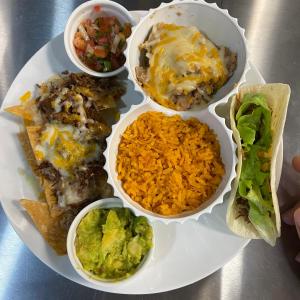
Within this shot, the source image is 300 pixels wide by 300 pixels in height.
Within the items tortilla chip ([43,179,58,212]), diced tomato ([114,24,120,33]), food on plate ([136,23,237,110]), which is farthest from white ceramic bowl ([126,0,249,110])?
tortilla chip ([43,179,58,212])

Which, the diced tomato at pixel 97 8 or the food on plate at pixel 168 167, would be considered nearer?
the food on plate at pixel 168 167

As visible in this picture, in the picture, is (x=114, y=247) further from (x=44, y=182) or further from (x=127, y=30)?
(x=127, y=30)

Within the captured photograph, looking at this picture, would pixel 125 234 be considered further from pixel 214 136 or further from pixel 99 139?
pixel 214 136

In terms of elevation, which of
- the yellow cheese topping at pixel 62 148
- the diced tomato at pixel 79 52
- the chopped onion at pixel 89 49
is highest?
the chopped onion at pixel 89 49

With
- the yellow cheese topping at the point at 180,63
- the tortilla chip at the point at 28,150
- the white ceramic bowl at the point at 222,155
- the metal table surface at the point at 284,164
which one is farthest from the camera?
the metal table surface at the point at 284,164

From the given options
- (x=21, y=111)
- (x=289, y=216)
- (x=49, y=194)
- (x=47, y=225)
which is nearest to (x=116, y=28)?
(x=21, y=111)

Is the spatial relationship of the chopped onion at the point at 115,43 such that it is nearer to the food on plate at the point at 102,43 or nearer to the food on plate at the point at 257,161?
the food on plate at the point at 102,43

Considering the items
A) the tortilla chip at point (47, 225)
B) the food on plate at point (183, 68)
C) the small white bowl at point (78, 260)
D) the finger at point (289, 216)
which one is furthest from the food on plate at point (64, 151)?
the finger at point (289, 216)
